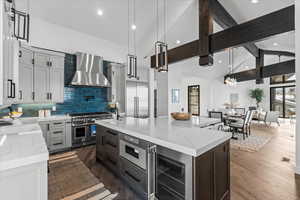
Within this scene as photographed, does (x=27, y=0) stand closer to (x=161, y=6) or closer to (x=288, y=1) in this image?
(x=161, y=6)

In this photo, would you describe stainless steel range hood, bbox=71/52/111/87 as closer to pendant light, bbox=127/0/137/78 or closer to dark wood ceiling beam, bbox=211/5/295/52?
pendant light, bbox=127/0/137/78

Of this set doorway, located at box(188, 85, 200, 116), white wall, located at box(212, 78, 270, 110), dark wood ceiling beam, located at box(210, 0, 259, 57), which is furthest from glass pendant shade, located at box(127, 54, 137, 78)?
white wall, located at box(212, 78, 270, 110)

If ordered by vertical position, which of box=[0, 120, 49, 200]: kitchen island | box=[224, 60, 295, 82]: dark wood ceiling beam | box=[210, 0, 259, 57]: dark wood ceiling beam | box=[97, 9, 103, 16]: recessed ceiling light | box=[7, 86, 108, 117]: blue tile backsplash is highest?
box=[210, 0, 259, 57]: dark wood ceiling beam

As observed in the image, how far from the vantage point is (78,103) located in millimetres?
4297

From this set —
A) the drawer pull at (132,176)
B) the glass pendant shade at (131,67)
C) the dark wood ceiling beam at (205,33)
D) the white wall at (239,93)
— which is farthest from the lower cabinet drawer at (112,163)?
the white wall at (239,93)

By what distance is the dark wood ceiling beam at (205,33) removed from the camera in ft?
11.5

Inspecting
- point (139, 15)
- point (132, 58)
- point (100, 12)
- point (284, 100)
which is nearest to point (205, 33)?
point (139, 15)

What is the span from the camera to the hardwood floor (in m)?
1.98

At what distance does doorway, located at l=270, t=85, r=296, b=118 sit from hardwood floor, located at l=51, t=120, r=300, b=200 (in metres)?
7.48

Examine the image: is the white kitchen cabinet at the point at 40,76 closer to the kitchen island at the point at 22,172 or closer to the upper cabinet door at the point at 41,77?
the upper cabinet door at the point at 41,77

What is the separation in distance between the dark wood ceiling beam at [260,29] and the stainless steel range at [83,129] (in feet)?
13.0

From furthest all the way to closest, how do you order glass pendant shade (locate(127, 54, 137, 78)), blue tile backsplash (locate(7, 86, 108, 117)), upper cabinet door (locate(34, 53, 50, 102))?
1. blue tile backsplash (locate(7, 86, 108, 117))
2. upper cabinet door (locate(34, 53, 50, 102))
3. glass pendant shade (locate(127, 54, 137, 78))

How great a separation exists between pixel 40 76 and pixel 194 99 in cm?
830

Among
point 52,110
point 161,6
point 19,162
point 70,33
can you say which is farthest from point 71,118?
point 161,6
